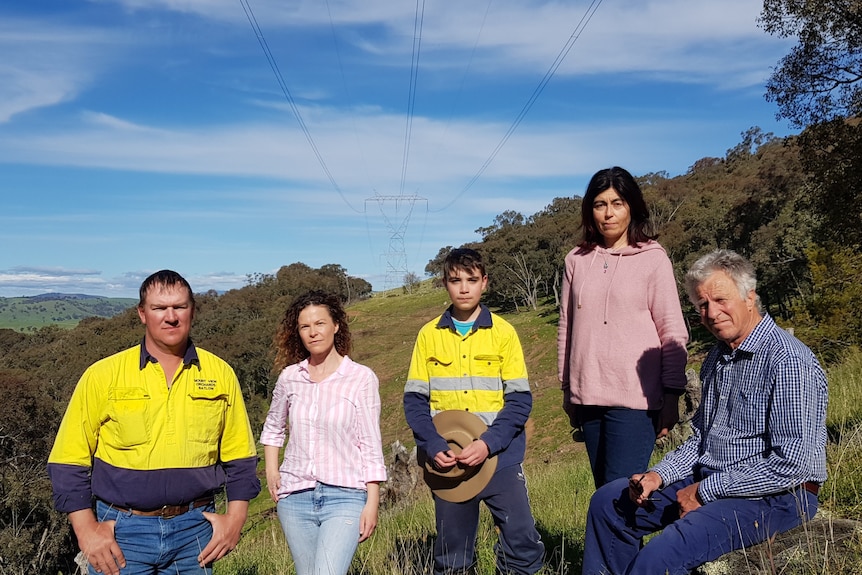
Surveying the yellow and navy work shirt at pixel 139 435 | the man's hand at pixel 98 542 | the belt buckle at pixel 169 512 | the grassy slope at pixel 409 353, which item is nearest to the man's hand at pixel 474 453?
the yellow and navy work shirt at pixel 139 435

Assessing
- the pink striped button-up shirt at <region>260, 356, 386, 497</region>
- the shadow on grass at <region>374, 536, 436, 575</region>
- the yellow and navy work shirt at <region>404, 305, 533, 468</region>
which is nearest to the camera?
the pink striped button-up shirt at <region>260, 356, 386, 497</region>

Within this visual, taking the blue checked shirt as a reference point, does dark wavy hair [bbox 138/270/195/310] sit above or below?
above

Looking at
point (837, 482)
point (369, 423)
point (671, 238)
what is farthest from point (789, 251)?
point (369, 423)

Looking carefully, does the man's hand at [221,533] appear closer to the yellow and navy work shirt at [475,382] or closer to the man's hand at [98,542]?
the man's hand at [98,542]

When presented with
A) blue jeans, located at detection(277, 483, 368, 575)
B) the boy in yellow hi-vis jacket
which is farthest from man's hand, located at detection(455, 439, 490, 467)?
blue jeans, located at detection(277, 483, 368, 575)

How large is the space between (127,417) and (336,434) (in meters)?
0.95

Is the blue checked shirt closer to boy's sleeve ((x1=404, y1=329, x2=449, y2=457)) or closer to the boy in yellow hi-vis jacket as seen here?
the boy in yellow hi-vis jacket

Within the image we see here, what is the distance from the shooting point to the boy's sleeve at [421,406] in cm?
352

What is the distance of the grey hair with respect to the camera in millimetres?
2996

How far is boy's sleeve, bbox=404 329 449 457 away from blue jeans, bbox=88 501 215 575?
115 cm

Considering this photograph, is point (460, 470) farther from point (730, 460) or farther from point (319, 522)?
point (730, 460)

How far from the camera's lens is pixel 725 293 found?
301cm

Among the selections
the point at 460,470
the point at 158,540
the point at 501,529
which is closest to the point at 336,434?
the point at 460,470

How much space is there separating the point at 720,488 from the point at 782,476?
0.25m
